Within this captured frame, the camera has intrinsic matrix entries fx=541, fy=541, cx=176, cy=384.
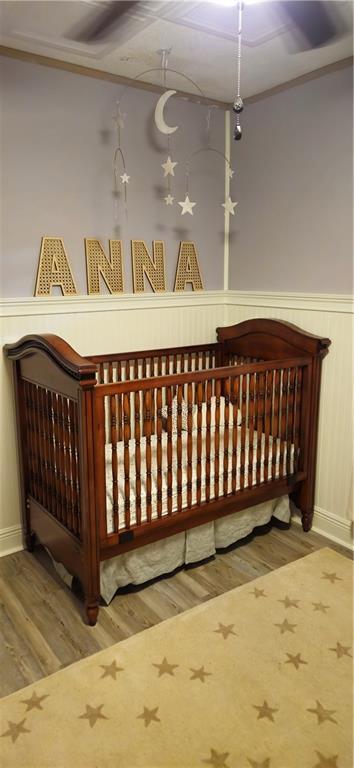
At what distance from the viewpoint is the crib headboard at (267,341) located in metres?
2.71

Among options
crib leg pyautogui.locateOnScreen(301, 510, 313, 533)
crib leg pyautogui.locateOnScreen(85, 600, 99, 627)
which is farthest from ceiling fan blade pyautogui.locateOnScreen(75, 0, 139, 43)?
crib leg pyautogui.locateOnScreen(301, 510, 313, 533)

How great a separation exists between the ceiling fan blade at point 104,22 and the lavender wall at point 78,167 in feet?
1.05

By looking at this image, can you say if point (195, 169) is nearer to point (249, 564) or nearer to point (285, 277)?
point (285, 277)

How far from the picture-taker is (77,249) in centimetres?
270

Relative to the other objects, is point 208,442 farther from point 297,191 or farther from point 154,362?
point 297,191

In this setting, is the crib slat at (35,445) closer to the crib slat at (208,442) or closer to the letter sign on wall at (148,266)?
the crib slat at (208,442)

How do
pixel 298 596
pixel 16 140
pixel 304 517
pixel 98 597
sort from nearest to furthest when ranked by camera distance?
pixel 98 597 → pixel 298 596 → pixel 16 140 → pixel 304 517

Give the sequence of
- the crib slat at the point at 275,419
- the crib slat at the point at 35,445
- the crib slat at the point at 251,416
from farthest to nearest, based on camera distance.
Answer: the crib slat at the point at 275,419
the crib slat at the point at 251,416
the crib slat at the point at 35,445

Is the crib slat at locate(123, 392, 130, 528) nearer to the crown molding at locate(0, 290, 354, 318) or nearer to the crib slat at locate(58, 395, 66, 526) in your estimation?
the crib slat at locate(58, 395, 66, 526)

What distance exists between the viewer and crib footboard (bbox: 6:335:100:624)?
77.5 inches

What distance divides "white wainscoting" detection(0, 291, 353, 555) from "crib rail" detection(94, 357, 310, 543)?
15 centimetres

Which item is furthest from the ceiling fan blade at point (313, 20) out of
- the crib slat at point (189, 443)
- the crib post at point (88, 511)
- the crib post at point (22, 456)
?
the crib post at point (22, 456)

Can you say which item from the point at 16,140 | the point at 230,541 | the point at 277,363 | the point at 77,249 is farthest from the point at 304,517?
the point at 16,140

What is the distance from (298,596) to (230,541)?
1.55 ft
